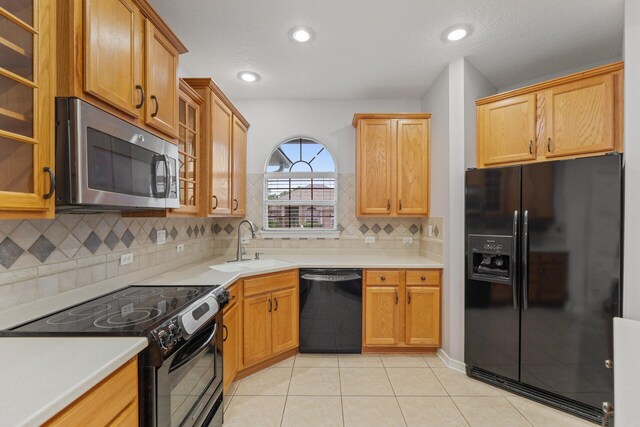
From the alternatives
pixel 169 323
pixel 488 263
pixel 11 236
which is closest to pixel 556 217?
pixel 488 263

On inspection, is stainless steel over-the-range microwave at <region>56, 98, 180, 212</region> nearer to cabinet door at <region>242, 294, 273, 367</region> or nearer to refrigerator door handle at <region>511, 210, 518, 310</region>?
cabinet door at <region>242, 294, 273, 367</region>

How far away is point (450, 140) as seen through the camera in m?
2.58

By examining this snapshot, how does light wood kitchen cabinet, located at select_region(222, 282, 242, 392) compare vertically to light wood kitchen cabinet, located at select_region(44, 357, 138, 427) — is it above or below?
below

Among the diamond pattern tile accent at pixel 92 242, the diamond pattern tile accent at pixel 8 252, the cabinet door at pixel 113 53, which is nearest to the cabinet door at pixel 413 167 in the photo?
the cabinet door at pixel 113 53

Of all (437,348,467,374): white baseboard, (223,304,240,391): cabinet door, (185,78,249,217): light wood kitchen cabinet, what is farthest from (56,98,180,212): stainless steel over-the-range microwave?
(437,348,467,374): white baseboard

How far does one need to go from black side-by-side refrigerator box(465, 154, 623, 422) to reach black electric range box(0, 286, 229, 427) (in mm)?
1990

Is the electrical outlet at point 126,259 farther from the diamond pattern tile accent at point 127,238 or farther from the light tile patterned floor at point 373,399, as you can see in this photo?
the light tile patterned floor at point 373,399

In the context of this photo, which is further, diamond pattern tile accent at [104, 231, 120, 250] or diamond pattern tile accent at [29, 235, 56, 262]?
diamond pattern tile accent at [104, 231, 120, 250]

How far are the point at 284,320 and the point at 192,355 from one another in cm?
132

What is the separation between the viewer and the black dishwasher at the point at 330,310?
271 cm

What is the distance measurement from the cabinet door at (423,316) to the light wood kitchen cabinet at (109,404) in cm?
225

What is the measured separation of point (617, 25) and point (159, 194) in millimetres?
3272

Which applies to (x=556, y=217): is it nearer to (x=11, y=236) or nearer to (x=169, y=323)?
(x=169, y=323)

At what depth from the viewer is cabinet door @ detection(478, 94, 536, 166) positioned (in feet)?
7.28
